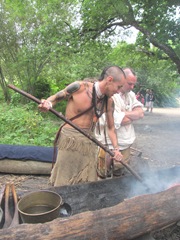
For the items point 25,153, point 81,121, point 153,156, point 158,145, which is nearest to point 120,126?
point 81,121

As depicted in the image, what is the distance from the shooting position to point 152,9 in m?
8.80

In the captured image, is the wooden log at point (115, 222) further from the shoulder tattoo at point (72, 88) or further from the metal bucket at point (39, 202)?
the shoulder tattoo at point (72, 88)

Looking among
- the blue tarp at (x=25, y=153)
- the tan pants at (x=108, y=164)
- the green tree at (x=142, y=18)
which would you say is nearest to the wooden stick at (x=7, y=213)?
the tan pants at (x=108, y=164)

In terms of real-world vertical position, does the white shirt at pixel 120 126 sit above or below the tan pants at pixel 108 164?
above

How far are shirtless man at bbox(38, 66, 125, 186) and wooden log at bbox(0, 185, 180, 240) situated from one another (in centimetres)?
87

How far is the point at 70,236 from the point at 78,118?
1.41m

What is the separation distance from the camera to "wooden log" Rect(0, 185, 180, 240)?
1.62 meters

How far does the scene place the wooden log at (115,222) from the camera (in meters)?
1.62

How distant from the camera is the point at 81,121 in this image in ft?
9.21

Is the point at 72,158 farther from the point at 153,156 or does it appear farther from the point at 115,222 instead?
the point at 153,156

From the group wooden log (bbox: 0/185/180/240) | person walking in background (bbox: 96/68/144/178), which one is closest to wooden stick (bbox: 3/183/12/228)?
wooden log (bbox: 0/185/180/240)

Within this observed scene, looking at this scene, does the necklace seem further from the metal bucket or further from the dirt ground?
the dirt ground

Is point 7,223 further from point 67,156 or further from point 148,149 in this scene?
point 148,149

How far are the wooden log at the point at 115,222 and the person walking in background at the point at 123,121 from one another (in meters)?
1.15
